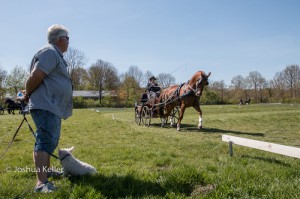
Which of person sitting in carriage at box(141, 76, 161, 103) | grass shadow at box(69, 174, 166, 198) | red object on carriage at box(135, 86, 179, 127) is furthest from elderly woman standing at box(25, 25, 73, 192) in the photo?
person sitting in carriage at box(141, 76, 161, 103)

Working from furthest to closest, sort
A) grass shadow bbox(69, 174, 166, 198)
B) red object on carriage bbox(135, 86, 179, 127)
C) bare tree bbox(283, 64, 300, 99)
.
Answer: bare tree bbox(283, 64, 300, 99)
red object on carriage bbox(135, 86, 179, 127)
grass shadow bbox(69, 174, 166, 198)

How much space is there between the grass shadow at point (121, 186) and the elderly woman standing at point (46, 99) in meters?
0.53

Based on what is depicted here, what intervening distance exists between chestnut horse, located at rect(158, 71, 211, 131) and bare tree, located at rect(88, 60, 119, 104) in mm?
62520

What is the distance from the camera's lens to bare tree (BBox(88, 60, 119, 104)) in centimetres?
7612

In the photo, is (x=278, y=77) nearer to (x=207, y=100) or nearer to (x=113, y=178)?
(x=207, y=100)

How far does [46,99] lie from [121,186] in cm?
160

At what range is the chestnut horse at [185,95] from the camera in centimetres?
1227

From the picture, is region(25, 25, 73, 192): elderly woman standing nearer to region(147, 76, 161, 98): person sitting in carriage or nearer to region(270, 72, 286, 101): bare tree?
region(147, 76, 161, 98): person sitting in carriage

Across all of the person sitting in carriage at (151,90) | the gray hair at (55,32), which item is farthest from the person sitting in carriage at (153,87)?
the gray hair at (55,32)

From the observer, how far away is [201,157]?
20.9 ft

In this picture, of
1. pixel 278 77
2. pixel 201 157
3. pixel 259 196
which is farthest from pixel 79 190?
pixel 278 77

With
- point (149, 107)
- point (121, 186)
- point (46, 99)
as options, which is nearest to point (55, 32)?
point (46, 99)

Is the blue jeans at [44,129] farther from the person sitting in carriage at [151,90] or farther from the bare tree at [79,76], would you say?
the bare tree at [79,76]

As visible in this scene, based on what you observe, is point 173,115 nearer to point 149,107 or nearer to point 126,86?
point 149,107
